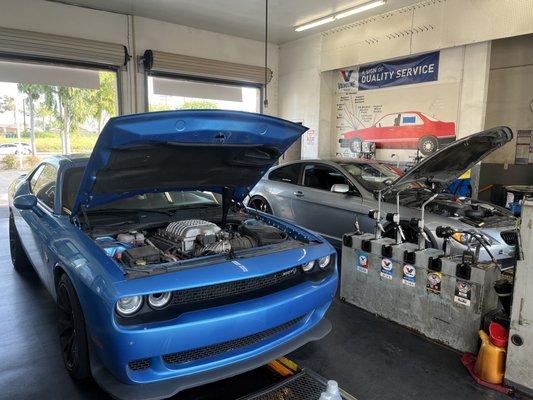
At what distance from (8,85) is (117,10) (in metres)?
2.42

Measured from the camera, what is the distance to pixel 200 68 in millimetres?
8328

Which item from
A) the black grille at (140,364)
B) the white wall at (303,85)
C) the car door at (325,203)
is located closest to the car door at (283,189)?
the car door at (325,203)

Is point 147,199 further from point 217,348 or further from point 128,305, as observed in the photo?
point 217,348

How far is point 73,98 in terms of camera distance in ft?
25.4

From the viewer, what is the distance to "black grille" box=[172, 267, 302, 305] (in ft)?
6.06

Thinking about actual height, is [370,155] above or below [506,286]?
above

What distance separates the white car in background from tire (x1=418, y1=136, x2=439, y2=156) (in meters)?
7.58

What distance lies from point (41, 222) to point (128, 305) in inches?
55.0

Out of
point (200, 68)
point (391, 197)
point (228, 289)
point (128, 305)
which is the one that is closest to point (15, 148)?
point (200, 68)

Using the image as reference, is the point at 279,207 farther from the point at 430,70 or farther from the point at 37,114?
the point at 37,114

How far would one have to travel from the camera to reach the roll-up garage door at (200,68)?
7723mm

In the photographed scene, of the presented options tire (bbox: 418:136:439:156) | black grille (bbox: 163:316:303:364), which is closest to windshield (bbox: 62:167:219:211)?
black grille (bbox: 163:316:303:364)

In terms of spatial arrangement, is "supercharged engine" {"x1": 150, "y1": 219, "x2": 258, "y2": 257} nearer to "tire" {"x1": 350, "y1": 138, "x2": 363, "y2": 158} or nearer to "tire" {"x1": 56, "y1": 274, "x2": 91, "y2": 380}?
"tire" {"x1": 56, "y1": 274, "x2": 91, "y2": 380}

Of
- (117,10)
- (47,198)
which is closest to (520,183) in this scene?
(47,198)
